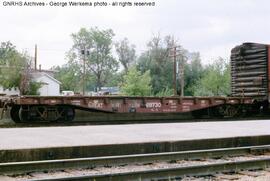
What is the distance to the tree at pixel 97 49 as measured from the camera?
99.6m

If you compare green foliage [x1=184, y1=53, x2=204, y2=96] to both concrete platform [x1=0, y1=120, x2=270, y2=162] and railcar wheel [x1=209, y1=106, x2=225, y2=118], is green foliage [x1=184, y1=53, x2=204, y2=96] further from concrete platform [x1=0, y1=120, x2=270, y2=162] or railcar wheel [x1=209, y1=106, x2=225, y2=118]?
concrete platform [x1=0, y1=120, x2=270, y2=162]

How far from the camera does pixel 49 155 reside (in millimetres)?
A: 8688

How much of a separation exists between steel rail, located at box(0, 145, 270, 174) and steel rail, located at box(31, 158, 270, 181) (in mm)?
1303

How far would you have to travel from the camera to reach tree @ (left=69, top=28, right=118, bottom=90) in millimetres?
99625

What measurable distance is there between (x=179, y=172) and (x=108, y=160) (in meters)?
1.56

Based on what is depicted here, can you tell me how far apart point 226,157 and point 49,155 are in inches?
154

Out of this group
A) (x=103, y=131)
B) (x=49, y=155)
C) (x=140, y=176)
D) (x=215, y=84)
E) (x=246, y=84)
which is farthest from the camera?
(x=215, y=84)

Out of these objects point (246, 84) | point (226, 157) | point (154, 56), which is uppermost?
point (154, 56)

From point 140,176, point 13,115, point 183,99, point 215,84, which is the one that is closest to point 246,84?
point 183,99

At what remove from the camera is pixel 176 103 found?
2100 cm

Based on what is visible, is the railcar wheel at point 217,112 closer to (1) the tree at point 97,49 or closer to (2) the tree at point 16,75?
(2) the tree at point 16,75

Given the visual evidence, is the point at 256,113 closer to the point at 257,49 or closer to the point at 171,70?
the point at 257,49

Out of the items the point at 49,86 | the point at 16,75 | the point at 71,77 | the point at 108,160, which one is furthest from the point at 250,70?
the point at 71,77

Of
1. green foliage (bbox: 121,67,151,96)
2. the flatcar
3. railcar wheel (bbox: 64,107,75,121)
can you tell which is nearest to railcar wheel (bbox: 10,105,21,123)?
the flatcar
